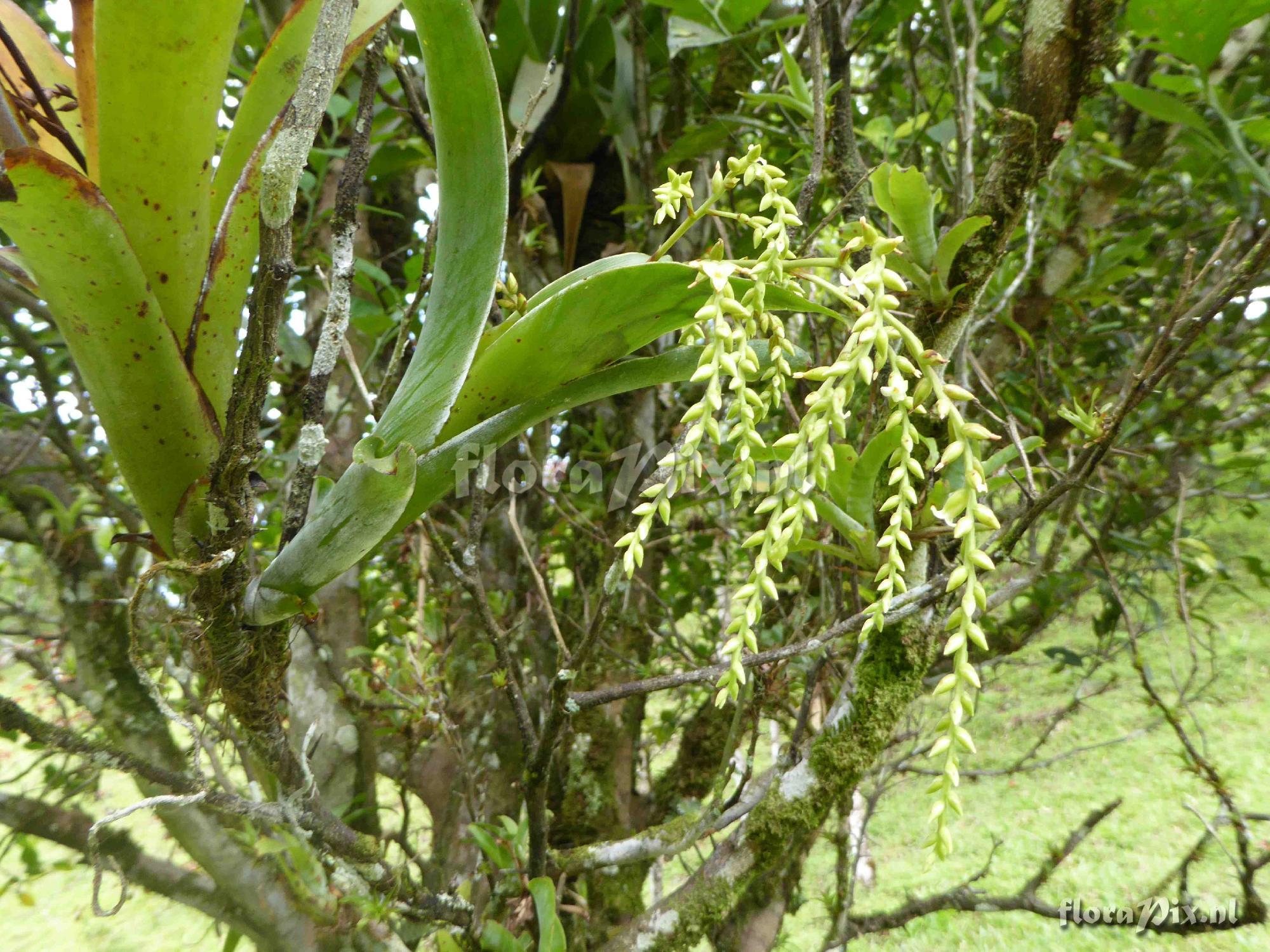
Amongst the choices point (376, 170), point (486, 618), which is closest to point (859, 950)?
point (486, 618)

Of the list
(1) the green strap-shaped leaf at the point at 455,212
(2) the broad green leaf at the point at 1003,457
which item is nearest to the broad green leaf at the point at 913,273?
(2) the broad green leaf at the point at 1003,457

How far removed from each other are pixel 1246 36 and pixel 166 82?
1.39 meters

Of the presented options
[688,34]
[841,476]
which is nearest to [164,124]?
[841,476]

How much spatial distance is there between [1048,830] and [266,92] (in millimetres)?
2714

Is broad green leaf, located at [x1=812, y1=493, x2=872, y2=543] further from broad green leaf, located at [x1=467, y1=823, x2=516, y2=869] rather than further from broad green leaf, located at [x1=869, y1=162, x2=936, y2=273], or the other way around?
broad green leaf, located at [x1=467, y1=823, x2=516, y2=869]

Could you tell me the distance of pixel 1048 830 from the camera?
7.62 ft

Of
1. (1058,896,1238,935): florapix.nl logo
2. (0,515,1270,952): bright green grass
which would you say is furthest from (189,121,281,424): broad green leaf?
(0,515,1270,952): bright green grass

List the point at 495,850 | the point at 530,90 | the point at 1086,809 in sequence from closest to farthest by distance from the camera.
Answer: the point at 495,850 → the point at 530,90 → the point at 1086,809

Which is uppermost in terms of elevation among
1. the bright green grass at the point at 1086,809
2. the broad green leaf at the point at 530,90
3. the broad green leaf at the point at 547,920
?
the broad green leaf at the point at 530,90

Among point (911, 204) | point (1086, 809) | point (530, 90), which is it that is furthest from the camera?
point (1086, 809)

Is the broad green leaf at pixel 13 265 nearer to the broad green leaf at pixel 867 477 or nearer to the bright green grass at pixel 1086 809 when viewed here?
the broad green leaf at pixel 867 477

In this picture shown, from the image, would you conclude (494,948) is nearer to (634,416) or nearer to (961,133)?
(634,416)

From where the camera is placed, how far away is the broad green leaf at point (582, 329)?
0.42 metres

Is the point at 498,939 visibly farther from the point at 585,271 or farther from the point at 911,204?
the point at 911,204
